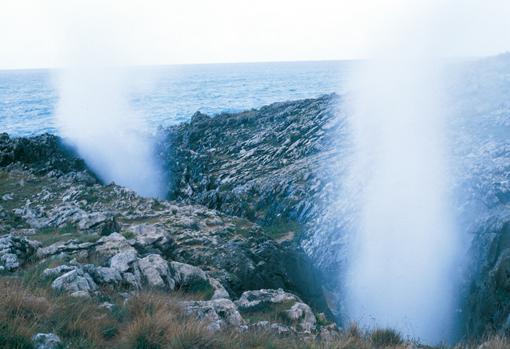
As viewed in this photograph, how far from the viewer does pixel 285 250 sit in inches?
522

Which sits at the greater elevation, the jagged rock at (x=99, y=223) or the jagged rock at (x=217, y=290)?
the jagged rock at (x=99, y=223)

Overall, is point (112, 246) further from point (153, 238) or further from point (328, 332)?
point (328, 332)

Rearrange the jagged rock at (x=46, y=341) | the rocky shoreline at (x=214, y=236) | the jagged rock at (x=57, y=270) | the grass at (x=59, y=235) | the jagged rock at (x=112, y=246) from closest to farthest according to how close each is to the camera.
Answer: the jagged rock at (x=46, y=341) < the jagged rock at (x=57, y=270) < the rocky shoreline at (x=214, y=236) < the jagged rock at (x=112, y=246) < the grass at (x=59, y=235)

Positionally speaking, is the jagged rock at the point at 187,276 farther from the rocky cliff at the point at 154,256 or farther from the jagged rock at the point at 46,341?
→ the jagged rock at the point at 46,341

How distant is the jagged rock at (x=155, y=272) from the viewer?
8625 millimetres

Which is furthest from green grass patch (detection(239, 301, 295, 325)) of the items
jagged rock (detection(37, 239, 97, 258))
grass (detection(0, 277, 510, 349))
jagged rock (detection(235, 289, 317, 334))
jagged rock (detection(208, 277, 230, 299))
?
jagged rock (detection(37, 239, 97, 258))

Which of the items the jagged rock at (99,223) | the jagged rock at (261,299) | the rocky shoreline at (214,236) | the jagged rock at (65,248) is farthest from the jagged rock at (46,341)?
the jagged rock at (99,223)

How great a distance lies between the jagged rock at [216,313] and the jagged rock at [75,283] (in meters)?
1.66

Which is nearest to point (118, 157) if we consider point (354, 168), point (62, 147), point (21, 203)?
point (62, 147)

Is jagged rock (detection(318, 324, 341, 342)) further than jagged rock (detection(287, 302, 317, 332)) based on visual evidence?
No

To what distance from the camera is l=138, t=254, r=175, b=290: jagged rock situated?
8625 millimetres

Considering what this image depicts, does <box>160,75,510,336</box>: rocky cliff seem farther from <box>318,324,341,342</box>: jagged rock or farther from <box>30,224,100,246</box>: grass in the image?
<box>30,224,100,246</box>: grass

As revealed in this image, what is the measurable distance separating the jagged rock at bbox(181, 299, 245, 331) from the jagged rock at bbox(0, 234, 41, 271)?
4070 millimetres

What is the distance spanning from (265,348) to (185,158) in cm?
2238
